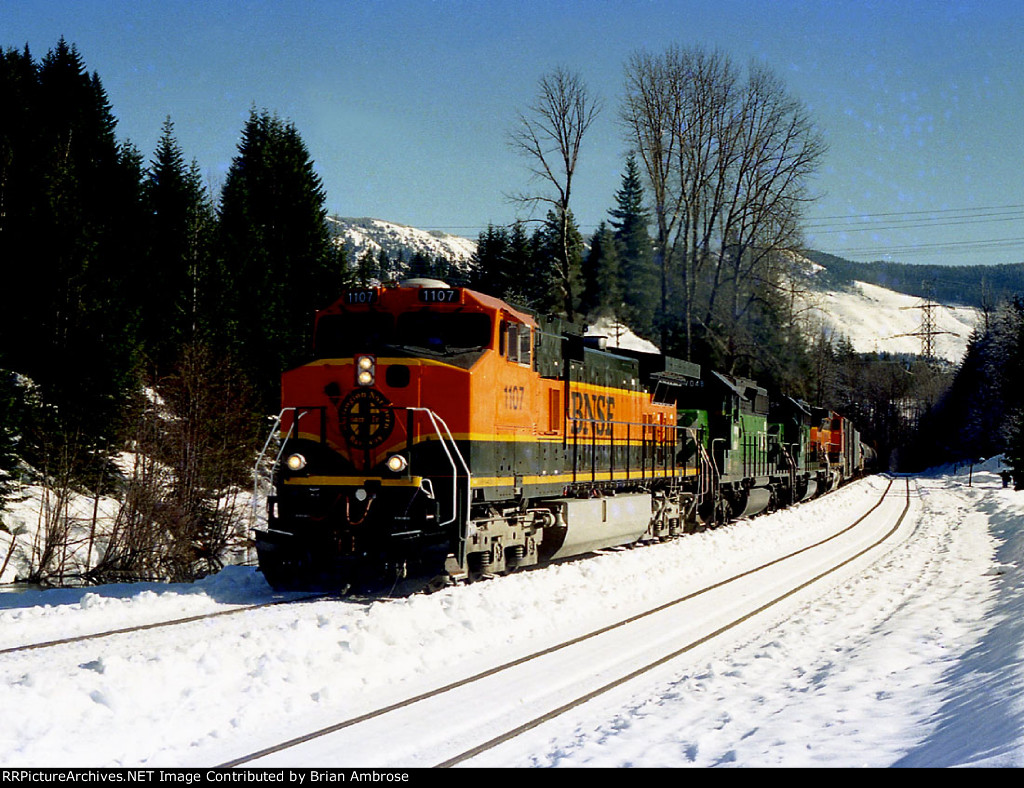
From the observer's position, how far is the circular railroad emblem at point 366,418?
11648 millimetres

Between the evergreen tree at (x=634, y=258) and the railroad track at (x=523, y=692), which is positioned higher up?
the evergreen tree at (x=634, y=258)

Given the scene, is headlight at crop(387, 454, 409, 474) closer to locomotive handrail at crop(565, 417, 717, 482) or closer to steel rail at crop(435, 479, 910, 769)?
steel rail at crop(435, 479, 910, 769)

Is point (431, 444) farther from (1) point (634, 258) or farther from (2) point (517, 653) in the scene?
(1) point (634, 258)

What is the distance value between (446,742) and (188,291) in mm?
33182

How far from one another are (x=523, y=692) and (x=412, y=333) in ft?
19.3

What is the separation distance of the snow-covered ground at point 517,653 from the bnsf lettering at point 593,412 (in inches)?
112

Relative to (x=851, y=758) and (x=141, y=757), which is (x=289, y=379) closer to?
(x=141, y=757)

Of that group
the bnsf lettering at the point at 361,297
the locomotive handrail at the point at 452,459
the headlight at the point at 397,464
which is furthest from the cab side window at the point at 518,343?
the headlight at the point at 397,464

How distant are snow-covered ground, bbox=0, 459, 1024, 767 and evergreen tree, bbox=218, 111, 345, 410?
22156mm

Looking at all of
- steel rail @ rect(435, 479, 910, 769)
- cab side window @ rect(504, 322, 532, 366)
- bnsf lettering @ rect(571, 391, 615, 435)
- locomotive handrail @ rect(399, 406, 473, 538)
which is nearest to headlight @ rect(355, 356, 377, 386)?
locomotive handrail @ rect(399, 406, 473, 538)

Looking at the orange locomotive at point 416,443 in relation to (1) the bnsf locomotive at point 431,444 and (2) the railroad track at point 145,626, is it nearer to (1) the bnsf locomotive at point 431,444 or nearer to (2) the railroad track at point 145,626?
(1) the bnsf locomotive at point 431,444

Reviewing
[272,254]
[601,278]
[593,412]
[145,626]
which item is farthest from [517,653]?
[601,278]

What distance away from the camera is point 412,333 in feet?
40.7

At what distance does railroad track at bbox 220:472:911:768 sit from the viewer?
20.0 feet
